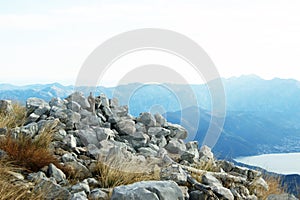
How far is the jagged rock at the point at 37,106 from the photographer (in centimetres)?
1202

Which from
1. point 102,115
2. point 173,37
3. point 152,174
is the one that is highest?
point 173,37

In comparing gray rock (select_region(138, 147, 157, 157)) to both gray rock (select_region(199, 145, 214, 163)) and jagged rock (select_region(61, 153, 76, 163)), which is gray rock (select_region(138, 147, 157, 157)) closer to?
gray rock (select_region(199, 145, 214, 163))

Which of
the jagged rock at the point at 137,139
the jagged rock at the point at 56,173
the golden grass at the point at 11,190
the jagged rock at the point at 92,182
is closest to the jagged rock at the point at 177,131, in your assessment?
the jagged rock at the point at 137,139

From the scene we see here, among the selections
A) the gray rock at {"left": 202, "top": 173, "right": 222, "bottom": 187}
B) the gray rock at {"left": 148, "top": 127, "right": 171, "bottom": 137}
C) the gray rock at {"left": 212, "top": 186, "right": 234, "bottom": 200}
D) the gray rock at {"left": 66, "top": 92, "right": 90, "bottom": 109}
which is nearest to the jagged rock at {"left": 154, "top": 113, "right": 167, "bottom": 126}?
the gray rock at {"left": 148, "top": 127, "right": 171, "bottom": 137}

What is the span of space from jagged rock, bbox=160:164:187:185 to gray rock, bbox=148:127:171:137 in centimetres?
371

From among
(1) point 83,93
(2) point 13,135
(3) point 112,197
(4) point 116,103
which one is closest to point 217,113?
(4) point 116,103

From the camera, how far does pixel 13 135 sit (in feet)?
30.7

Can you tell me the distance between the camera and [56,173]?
7895mm

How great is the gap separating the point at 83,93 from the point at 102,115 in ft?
3.88

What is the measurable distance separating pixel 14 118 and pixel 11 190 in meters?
5.58

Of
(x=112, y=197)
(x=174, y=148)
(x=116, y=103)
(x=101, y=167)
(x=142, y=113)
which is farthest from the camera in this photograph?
(x=116, y=103)

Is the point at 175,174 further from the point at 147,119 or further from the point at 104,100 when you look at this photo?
the point at 104,100

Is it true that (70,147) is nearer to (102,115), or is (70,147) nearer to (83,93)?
(102,115)

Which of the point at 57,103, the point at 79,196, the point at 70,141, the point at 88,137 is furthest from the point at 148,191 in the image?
the point at 57,103
